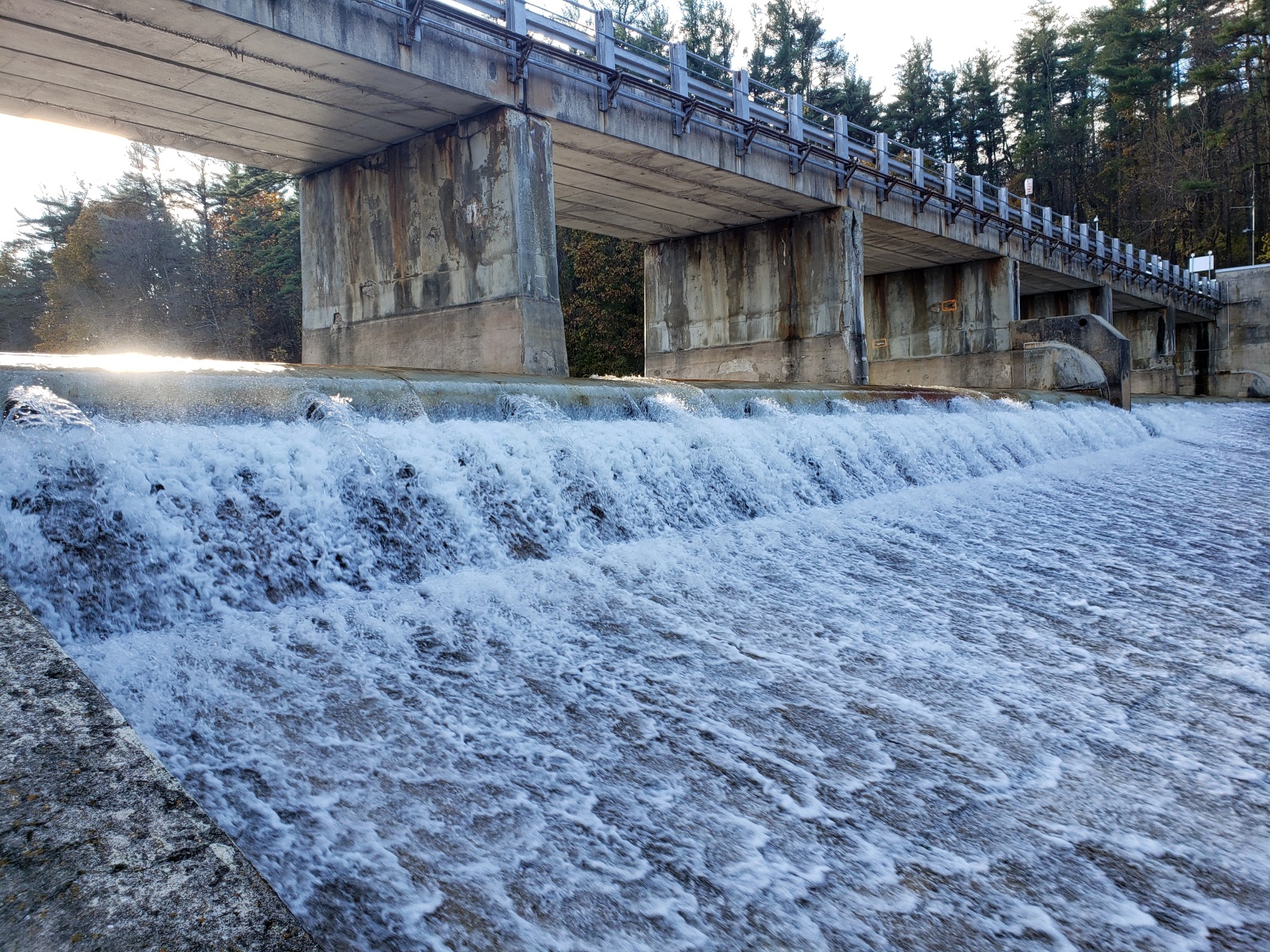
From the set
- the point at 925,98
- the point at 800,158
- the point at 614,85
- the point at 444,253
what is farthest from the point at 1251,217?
the point at 444,253

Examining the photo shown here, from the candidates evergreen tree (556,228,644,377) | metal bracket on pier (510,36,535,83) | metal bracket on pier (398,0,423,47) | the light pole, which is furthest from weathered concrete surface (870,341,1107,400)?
the light pole

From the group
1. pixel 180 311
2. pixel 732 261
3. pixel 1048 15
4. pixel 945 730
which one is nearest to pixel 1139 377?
pixel 732 261

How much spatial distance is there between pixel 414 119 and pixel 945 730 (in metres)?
12.4

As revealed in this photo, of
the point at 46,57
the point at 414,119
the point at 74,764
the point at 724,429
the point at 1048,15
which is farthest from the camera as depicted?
the point at 1048,15

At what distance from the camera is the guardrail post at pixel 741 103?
54.0 ft

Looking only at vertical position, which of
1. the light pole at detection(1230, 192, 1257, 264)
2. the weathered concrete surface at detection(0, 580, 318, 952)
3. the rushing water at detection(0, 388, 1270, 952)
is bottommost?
the rushing water at detection(0, 388, 1270, 952)

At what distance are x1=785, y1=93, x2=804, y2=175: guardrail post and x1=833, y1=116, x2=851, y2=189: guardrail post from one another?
49.5 inches

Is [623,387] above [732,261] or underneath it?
underneath

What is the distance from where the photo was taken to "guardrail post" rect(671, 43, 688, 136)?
1491 cm

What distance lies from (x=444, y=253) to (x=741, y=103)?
653cm

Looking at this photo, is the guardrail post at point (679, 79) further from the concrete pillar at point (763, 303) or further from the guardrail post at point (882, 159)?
the guardrail post at point (882, 159)

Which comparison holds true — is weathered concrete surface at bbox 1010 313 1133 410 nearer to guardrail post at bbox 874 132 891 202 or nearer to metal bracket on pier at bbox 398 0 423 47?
guardrail post at bbox 874 132 891 202

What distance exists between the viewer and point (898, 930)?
208cm

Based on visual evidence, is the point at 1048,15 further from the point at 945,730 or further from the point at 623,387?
the point at 945,730
